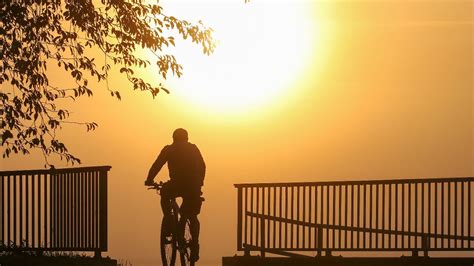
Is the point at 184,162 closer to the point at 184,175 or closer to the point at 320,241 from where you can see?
the point at 184,175

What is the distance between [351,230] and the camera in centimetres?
1962

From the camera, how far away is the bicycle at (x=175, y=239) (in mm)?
17281

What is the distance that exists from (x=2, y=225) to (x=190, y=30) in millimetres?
4382

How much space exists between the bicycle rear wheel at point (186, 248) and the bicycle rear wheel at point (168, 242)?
12 cm

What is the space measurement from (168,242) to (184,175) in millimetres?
956

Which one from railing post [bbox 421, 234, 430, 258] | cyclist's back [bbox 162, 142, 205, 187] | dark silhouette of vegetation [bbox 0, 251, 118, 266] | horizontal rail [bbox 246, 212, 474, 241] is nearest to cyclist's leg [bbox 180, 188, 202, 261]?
cyclist's back [bbox 162, 142, 205, 187]

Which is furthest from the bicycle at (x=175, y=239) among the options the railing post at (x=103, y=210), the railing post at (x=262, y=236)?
the railing post at (x=262, y=236)

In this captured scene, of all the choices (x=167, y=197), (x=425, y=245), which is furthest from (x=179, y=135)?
(x=425, y=245)

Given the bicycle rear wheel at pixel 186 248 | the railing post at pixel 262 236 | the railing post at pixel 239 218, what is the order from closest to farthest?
the bicycle rear wheel at pixel 186 248 → the railing post at pixel 262 236 → the railing post at pixel 239 218

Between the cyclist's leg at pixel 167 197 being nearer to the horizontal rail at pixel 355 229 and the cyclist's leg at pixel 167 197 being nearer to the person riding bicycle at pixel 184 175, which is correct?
the person riding bicycle at pixel 184 175

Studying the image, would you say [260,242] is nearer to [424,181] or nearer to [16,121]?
[424,181]

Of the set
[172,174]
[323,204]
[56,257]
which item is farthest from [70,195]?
[323,204]

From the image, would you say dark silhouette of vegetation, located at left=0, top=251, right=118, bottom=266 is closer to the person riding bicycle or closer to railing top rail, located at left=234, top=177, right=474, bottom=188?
the person riding bicycle

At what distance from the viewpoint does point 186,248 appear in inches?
683
